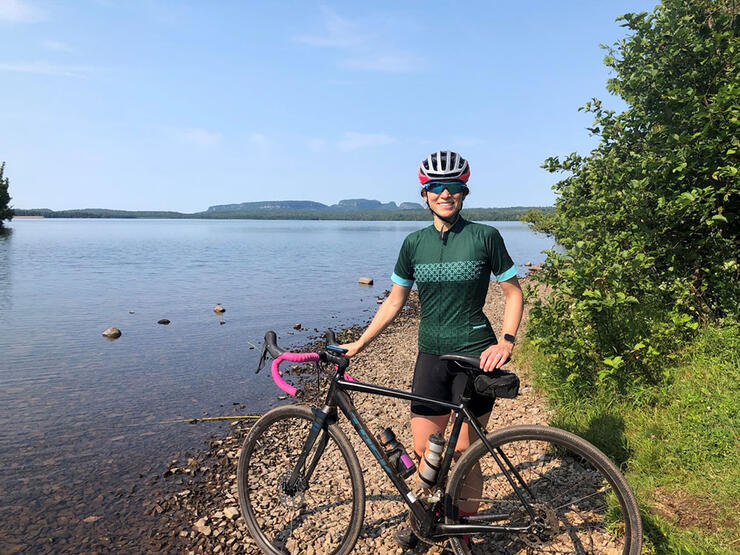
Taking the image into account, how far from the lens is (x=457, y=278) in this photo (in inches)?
149

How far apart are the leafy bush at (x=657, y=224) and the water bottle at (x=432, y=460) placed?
10.4ft

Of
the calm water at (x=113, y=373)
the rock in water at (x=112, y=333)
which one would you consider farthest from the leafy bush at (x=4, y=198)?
the rock in water at (x=112, y=333)

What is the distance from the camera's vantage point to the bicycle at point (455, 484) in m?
3.51

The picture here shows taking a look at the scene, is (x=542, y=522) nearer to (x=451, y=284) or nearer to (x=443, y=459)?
(x=443, y=459)

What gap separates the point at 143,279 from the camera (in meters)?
38.0

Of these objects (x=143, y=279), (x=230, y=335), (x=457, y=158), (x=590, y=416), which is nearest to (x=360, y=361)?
(x=230, y=335)

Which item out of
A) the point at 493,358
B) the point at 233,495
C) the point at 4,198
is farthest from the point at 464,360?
the point at 4,198

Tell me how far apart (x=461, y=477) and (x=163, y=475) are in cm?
618

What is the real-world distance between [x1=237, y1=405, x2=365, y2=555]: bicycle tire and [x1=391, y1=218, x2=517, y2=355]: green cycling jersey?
1.31 m

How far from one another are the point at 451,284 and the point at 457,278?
0.23 feet

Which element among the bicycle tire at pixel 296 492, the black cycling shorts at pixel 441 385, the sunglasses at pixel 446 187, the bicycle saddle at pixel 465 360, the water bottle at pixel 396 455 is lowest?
the bicycle tire at pixel 296 492

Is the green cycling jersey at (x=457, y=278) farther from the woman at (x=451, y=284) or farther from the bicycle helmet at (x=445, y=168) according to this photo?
the bicycle helmet at (x=445, y=168)

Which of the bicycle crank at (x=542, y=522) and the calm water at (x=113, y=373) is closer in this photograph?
the bicycle crank at (x=542, y=522)

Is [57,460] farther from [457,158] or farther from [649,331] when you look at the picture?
[649,331]
